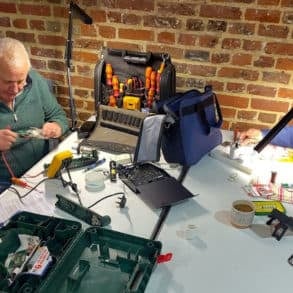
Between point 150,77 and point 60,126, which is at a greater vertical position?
point 150,77

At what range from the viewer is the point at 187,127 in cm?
159

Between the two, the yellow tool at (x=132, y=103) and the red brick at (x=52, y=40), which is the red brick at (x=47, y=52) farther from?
the yellow tool at (x=132, y=103)

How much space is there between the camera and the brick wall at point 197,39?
199 centimetres

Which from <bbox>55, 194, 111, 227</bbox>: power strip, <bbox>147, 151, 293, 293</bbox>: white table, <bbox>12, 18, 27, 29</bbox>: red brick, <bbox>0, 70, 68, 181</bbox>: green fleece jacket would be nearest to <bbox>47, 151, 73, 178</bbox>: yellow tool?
<bbox>55, 194, 111, 227</bbox>: power strip

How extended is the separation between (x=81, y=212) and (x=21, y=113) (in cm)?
82

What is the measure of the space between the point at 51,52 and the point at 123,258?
1.70 metres

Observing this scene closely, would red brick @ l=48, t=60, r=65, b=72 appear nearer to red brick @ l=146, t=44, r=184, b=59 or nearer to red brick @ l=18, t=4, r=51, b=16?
red brick @ l=18, t=4, r=51, b=16

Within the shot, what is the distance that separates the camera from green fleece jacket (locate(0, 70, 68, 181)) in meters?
1.83

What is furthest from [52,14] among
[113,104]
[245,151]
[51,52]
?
[245,151]

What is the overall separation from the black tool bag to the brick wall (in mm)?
235

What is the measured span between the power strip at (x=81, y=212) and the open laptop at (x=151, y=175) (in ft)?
0.68

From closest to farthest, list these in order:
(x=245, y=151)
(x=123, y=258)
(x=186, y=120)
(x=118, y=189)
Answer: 1. (x=123, y=258)
2. (x=118, y=189)
3. (x=186, y=120)
4. (x=245, y=151)

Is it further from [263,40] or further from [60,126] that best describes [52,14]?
[263,40]

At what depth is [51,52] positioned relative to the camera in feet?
7.73
